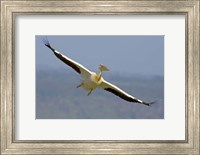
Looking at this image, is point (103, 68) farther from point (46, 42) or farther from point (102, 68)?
point (46, 42)

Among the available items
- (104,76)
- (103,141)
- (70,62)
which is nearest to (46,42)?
(70,62)

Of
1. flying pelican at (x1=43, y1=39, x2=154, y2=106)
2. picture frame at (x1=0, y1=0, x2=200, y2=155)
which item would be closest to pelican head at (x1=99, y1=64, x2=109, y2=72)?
flying pelican at (x1=43, y1=39, x2=154, y2=106)

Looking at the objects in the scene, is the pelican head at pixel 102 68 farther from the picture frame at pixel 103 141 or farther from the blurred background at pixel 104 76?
the picture frame at pixel 103 141

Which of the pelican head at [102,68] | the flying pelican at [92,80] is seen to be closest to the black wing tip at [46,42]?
the flying pelican at [92,80]

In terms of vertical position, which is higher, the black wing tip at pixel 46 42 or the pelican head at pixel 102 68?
the black wing tip at pixel 46 42

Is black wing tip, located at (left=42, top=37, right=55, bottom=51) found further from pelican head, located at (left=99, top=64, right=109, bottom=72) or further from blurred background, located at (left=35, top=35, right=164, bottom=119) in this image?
pelican head, located at (left=99, top=64, right=109, bottom=72)

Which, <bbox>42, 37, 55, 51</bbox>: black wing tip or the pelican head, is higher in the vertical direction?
<bbox>42, 37, 55, 51</bbox>: black wing tip
